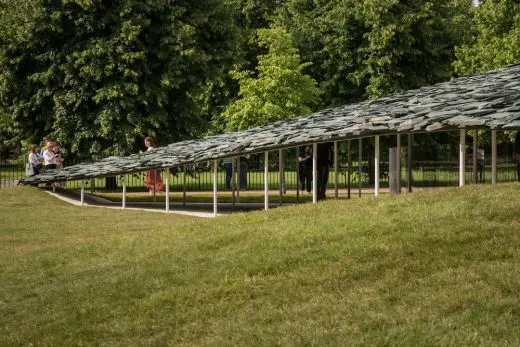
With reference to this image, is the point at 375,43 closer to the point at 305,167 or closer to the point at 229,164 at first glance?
the point at 229,164

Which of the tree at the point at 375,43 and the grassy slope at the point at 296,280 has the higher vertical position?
the tree at the point at 375,43

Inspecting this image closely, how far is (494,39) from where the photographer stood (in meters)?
42.3

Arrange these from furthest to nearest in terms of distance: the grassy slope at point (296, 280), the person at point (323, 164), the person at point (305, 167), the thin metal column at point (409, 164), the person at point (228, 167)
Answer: the person at point (228, 167) < the person at point (305, 167) < the person at point (323, 164) < the thin metal column at point (409, 164) < the grassy slope at point (296, 280)

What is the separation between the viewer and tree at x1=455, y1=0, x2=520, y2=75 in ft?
133

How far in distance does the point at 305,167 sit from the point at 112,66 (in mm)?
11098

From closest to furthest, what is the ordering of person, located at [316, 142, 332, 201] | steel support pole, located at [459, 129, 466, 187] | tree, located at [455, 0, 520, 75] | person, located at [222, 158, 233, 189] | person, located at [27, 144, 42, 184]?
steel support pole, located at [459, 129, 466, 187] < person, located at [316, 142, 332, 201] < person, located at [27, 144, 42, 184] < person, located at [222, 158, 233, 189] < tree, located at [455, 0, 520, 75]

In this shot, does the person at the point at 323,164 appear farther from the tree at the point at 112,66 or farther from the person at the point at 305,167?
the tree at the point at 112,66

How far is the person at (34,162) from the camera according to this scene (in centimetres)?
3572

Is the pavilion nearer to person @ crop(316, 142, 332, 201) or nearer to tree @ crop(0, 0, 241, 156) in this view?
person @ crop(316, 142, 332, 201)

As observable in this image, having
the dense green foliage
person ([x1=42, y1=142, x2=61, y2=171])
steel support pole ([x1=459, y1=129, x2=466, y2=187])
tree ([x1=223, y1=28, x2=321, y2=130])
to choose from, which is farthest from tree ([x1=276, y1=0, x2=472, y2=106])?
steel support pole ([x1=459, y1=129, x2=466, y2=187])

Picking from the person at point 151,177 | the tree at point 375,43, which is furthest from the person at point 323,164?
the tree at point 375,43

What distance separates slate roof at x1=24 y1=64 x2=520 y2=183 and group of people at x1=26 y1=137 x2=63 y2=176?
107 inches

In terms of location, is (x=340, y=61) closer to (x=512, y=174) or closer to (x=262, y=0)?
(x=262, y=0)

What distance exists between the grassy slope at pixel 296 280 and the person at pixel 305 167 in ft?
35.9
